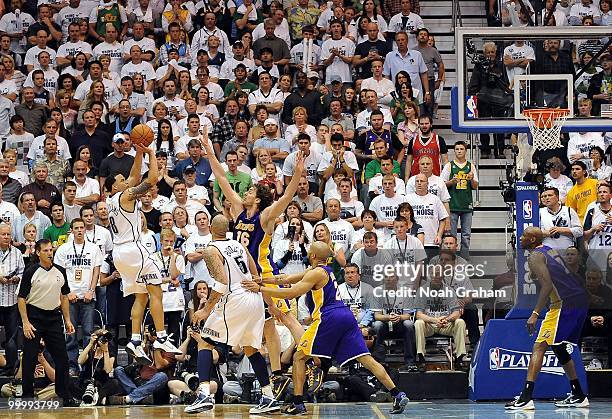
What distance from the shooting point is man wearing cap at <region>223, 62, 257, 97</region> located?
20.9 m

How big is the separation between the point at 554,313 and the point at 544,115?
2.88 meters

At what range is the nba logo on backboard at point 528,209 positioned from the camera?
1555 centimetres

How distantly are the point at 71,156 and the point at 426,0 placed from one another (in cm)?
849

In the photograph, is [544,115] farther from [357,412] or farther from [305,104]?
[305,104]

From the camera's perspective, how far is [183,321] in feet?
54.9

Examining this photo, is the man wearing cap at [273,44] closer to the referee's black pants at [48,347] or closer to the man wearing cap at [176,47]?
the man wearing cap at [176,47]

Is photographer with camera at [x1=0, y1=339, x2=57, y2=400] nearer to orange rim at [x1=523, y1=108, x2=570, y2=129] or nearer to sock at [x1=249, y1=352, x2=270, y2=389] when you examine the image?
sock at [x1=249, y1=352, x2=270, y2=389]

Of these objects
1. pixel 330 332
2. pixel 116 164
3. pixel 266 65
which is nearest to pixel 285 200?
pixel 330 332

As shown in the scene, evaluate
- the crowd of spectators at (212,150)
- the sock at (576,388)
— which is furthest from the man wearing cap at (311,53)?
the sock at (576,388)

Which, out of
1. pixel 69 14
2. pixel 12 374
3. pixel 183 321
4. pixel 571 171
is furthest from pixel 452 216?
pixel 69 14

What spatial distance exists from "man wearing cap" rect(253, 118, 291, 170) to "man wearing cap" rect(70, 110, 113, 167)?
258 centimetres

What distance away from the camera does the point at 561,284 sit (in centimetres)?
1440

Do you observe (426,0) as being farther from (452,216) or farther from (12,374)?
(12,374)

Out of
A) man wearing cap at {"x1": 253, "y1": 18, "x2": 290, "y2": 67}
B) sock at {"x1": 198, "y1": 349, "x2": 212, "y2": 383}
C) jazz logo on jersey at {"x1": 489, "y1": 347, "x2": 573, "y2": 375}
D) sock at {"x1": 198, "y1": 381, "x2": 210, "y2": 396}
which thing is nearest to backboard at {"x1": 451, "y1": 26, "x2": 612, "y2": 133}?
jazz logo on jersey at {"x1": 489, "y1": 347, "x2": 573, "y2": 375}
